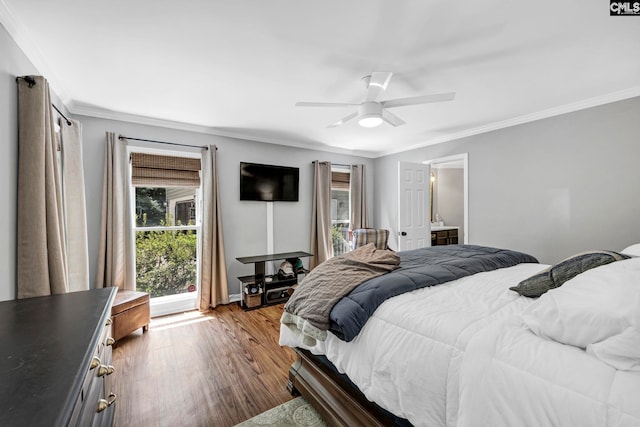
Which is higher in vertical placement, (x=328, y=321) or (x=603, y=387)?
(x=603, y=387)

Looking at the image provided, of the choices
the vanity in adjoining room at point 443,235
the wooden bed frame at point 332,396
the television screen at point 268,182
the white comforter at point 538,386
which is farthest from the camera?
the vanity in adjoining room at point 443,235

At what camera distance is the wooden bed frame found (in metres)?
1.40

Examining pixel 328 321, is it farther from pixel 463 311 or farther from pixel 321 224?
pixel 321 224

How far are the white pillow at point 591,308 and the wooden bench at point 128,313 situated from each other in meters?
3.23

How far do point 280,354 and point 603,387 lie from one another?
2.25 m

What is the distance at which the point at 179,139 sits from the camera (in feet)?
11.8

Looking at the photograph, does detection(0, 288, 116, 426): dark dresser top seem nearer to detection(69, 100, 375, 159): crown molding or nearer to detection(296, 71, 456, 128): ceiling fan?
detection(296, 71, 456, 128): ceiling fan

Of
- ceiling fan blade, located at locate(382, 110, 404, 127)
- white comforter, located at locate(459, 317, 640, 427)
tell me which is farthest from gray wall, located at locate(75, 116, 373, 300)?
white comforter, located at locate(459, 317, 640, 427)

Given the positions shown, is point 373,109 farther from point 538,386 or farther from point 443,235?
point 443,235

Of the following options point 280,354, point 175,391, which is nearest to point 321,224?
point 280,354

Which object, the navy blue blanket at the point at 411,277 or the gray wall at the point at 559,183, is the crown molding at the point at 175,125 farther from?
the navy blue blanket at the point at 411,277

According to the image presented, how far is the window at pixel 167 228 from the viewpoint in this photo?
3451mm

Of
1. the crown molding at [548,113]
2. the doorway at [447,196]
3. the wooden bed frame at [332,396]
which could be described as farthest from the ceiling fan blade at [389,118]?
the doorway at [447,196]

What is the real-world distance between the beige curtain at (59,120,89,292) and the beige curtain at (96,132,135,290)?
0.46m
